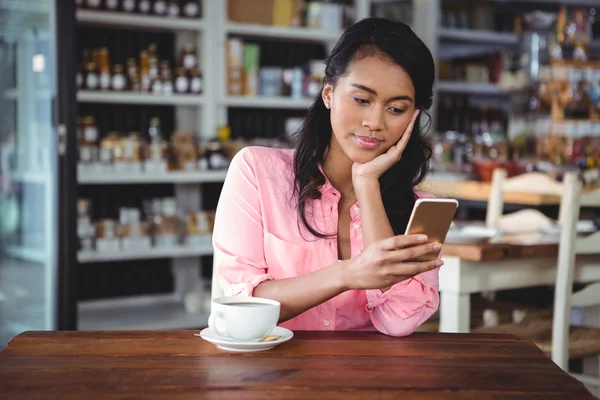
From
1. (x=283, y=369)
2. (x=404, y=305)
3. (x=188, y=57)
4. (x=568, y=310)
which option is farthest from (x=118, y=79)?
(x=283, y=369)

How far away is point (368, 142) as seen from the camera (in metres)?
1.57

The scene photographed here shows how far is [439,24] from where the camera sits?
578cm

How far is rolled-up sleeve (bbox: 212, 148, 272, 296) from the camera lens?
1567 millimetres

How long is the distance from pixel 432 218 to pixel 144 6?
337 cm

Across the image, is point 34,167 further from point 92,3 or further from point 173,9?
point 173,9

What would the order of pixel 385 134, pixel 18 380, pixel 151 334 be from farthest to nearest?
pixel 385 134, pixel 151 334, pixel 18 380

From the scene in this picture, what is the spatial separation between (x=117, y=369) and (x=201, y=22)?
11.6 ft

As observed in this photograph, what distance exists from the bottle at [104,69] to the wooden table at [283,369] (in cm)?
303

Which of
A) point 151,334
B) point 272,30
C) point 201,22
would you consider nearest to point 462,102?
point 272,30

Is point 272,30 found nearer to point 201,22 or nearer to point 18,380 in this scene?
point 201,22

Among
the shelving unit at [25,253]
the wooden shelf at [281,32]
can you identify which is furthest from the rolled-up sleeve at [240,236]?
the wooden shelf at [281,32]

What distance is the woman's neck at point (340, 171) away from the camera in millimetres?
1741

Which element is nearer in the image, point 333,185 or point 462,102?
point 333,185

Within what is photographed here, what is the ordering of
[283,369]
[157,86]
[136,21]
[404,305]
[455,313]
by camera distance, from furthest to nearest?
[157,86], [136,21], [455,313], [404,305], [283,369]
